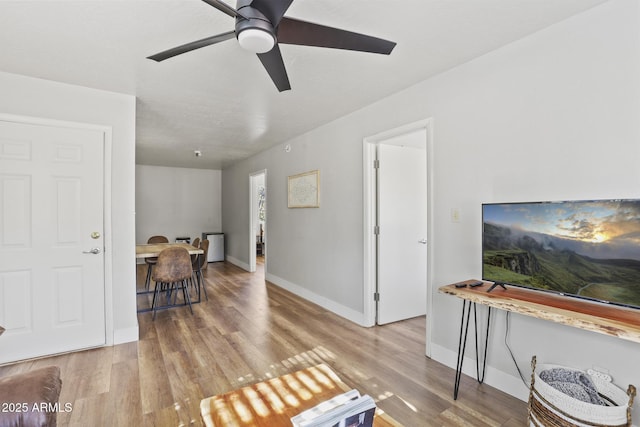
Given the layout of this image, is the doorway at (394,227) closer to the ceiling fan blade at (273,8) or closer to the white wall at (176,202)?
the ceiling fan blade at (273,8)

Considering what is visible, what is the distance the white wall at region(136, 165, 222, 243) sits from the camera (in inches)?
303

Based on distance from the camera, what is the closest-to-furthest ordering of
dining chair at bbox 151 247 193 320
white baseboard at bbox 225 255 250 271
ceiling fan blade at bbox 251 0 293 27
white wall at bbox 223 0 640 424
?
ceiling fan blade at bbox 251 0 293 27
white wall at bbox 223 0 640 424
dining chair at bbox 151 247 193 320
white baseboard at bbox 225 255 250 271

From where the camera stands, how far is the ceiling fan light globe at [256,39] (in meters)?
1.34

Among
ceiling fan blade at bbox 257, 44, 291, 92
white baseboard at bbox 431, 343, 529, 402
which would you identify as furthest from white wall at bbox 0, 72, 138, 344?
white baseboard at bbox 431, 343, 529, 402

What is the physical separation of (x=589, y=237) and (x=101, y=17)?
3.02 m

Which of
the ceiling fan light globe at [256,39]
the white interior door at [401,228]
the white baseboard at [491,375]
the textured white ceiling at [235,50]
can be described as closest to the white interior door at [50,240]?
the textured white ceiling at [235,50]

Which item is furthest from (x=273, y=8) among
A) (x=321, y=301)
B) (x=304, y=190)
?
(x=321, y=301)

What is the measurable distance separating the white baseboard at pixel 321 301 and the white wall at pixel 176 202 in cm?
364

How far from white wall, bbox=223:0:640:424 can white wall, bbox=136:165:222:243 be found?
604 cm

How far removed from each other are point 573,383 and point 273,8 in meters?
2.37

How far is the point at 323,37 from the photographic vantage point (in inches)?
59.4

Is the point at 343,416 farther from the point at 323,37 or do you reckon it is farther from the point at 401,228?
the point at 401,228

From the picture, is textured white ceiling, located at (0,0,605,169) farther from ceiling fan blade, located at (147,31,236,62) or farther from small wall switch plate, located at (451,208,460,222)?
small wall switch plate, located at (451,208,460,222)

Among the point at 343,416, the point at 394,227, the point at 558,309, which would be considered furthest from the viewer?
the point at 394,227
